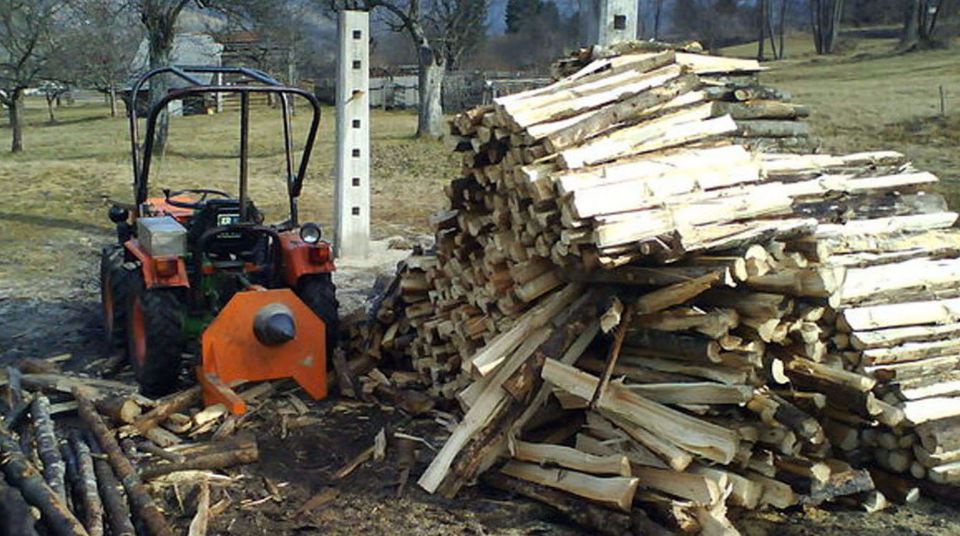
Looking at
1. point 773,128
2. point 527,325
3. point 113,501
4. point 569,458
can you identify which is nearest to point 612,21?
point 773,128

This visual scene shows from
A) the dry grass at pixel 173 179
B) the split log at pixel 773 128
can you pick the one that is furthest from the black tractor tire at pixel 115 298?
the split log at pixel 773 128

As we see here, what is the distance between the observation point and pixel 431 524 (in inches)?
199

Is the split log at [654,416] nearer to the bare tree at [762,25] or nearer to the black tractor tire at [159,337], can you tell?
the black tractor tire at [159,337]

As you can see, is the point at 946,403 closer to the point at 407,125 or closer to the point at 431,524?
the point at 431,524

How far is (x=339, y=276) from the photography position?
1096 centimetres

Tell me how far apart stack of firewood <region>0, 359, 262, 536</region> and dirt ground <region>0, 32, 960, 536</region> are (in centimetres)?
23

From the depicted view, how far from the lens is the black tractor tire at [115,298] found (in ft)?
24.5

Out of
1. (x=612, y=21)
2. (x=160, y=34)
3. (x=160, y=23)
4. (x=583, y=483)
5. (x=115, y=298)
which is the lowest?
(x=583, y=483)

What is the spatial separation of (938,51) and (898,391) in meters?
39.6

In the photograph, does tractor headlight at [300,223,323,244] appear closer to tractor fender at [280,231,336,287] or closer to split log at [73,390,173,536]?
tractor fender at [280,231,336,287]

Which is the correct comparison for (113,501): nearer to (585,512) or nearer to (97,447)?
(97,447)

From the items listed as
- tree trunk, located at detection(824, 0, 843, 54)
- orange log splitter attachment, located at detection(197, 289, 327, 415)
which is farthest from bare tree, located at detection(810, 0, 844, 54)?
orange log splitter attachment, located at detection(197, 289, 327, 415)

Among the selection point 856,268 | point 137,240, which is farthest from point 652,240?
point 137,240

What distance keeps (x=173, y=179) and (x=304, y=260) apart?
13.5m
